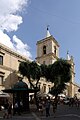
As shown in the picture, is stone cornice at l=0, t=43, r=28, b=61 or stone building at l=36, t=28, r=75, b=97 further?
stone building at l=36, t=28, r=75, b=97

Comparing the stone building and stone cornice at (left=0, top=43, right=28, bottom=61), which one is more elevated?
the stone building

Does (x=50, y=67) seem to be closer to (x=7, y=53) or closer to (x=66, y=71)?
(x=66, y=71)

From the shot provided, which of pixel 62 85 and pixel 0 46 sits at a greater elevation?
pixel 0 46

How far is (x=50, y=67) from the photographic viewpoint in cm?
5994

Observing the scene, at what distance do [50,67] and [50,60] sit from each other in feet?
63.5

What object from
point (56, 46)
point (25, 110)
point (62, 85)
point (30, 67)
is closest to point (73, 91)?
point (56, 46)

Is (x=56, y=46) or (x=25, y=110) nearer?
(x=25, y=110)

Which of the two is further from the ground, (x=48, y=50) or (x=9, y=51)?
(x=48, y=50)

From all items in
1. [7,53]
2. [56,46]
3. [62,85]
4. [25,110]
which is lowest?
[25,110]

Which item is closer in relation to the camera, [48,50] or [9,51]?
[9,51]

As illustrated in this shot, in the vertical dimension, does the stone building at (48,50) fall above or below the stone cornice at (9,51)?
above

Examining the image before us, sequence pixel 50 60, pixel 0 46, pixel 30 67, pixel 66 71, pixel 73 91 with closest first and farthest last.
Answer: pixel 0 46 → pixel 30 67 → pixel 66 71 → pixel 50 60 → pixel 73 91

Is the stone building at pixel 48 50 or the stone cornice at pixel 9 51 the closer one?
the stone cornice at pixel 9 51

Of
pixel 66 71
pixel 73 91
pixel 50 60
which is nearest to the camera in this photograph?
pixel 66 71
